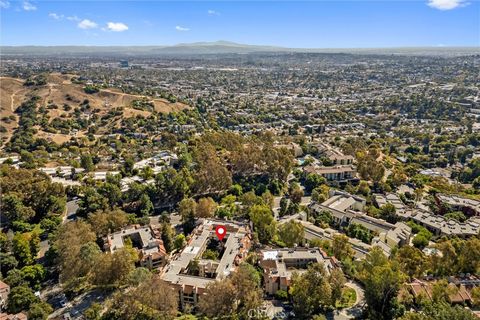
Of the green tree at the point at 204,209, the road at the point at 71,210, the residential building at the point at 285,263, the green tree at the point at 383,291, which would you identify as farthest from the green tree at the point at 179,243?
the green tree at the point at 383,291

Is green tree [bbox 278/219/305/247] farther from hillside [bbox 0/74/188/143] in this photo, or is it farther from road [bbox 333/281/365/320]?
hillside [bbox 0/74/188/143]

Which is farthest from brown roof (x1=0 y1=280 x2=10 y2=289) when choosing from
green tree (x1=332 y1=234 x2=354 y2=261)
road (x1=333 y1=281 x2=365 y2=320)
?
green tree (x1=332 y1=234 x2=354 y2=261)

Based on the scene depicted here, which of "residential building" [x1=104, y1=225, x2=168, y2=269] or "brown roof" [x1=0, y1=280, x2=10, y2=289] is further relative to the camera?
"residential building" [x1=104, y1=225, x2=168, y2=269]

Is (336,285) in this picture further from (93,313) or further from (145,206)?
(145,206)

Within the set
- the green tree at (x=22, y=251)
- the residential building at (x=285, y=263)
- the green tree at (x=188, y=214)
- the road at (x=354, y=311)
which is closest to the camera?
the road at (x=354, y=311)

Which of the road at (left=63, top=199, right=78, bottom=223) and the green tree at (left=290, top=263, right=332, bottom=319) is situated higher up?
the green tree at (left=290, top=263, right=332, bottom=319)

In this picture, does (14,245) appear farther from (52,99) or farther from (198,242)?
(52,99)

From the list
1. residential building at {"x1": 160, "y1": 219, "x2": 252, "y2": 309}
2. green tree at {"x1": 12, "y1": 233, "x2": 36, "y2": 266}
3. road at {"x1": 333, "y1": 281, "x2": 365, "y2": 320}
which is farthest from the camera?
green tree at {"x1": 12, "y1": 233, "x2": 36, "y2": 266}

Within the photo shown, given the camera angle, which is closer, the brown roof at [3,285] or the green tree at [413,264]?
the brown roof at [3,285]

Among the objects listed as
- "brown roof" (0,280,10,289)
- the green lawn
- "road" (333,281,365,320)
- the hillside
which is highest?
the hillside

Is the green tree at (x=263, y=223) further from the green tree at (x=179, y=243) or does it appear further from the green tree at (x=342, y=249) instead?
the green tree at (x=179, y=243)
